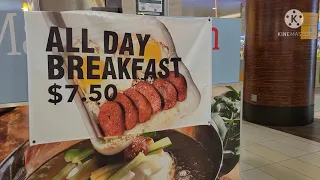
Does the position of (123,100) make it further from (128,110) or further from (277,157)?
(277,157)

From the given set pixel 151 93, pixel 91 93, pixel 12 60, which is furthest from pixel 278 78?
pixel 12 60

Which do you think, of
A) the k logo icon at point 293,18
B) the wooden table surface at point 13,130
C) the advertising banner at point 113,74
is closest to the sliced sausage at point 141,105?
the advertising banner at point 113,74

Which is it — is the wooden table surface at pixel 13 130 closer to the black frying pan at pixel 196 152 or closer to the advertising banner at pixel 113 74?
the advertising banner at pixel 113 74

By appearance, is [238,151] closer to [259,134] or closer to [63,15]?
[63,15]

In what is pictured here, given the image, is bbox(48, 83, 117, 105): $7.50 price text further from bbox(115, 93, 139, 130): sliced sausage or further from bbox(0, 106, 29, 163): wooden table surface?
bbox(0, 106, 29, 163): wooden table surface

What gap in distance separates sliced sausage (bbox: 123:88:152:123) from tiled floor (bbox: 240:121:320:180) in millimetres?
1560

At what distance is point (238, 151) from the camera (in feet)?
7.06

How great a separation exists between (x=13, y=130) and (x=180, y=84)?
931 millimetres

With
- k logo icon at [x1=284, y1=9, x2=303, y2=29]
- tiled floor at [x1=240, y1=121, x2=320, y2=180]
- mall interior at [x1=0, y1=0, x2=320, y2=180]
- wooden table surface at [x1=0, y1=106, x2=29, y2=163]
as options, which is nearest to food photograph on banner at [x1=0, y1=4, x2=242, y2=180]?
wooden table surface at [x1=0, y1=106, x2=29, y2=163]

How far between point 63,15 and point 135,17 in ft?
1.24

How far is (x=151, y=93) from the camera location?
5.81 ft

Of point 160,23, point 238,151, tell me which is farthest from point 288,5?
point 160,23

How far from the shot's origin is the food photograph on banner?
1.50 meters

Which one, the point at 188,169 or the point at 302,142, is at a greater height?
the point at 188,169
